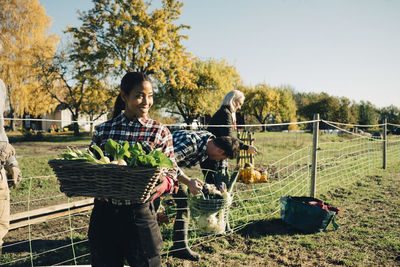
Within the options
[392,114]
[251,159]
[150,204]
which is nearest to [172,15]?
[251,159]

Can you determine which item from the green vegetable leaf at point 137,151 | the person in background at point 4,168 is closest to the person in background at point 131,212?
the green vegetable leaf at point 137,151

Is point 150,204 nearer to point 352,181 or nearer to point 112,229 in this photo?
point 112,229

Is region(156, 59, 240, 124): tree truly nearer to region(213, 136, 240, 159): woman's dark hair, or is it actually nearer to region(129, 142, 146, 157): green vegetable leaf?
region(213, 136, 240, 159): woman's dark hair

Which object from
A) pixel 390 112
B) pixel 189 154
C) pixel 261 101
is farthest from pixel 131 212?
pixel 390 112

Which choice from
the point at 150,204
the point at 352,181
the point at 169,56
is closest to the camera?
the point at 150,204

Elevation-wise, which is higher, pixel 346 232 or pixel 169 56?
pixel 169 56

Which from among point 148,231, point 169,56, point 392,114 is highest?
point 169,56

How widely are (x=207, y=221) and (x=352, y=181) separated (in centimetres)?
587

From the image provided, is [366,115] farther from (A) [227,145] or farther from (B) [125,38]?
(A) [227,145]

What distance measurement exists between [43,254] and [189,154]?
221 cm

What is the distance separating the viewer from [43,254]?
326 cm

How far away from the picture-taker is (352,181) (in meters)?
7.01

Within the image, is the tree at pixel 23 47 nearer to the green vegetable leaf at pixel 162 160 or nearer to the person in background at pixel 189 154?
the person in background at pixel 189 154

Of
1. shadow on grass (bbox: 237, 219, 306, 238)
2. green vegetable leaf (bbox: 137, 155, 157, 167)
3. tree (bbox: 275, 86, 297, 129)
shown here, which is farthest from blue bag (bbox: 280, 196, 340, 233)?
tree (bbox: 275, 86, 297, 129)
